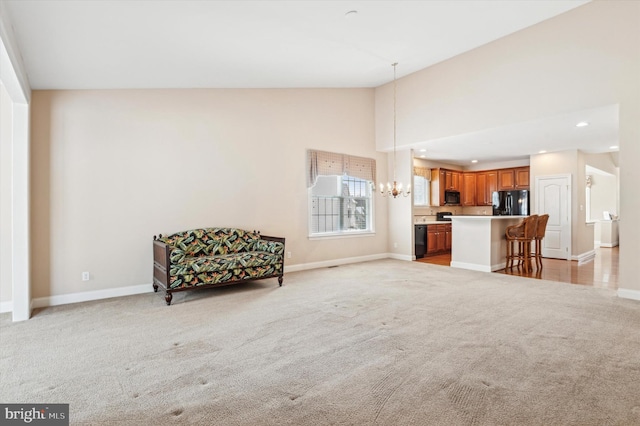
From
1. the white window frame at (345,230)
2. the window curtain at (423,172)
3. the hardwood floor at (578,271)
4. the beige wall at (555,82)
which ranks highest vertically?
the beige wall at (555,82)

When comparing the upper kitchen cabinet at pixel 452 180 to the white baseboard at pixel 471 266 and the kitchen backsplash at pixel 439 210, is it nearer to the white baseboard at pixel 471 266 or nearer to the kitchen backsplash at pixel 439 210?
the kitchen backsplash at pixel 439 210

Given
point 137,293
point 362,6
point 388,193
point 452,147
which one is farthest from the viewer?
point 388,193

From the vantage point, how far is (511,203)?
28.2 ft

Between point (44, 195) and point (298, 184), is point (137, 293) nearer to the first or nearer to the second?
point (44, 195)

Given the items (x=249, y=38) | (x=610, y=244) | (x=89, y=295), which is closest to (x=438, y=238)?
(x=610, y=244)

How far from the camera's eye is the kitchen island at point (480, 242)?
6160 mm

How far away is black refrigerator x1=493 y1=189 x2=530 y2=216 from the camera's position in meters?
8.34

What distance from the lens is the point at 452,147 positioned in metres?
7.13

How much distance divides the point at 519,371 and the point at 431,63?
5496mm

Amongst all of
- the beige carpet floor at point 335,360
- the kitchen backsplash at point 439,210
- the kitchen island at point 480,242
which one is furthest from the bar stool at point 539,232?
the kitchen backsplash at point 439,210

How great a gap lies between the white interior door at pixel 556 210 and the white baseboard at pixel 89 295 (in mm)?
8541

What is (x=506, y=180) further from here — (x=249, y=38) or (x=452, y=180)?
(x=249, y=38)

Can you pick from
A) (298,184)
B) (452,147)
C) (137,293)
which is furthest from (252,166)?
(452,147)

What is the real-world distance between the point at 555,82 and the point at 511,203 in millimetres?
4441
